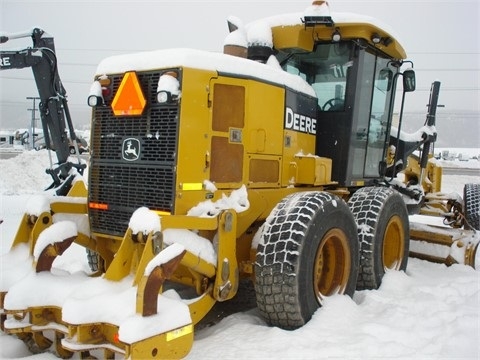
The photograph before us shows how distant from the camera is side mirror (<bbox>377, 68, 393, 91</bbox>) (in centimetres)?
581

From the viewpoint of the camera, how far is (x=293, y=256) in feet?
11.4

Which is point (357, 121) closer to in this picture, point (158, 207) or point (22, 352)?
point (158, 207)

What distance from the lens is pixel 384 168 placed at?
6324mm

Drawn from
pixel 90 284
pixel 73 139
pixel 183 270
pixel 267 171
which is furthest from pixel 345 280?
pixel 73 139

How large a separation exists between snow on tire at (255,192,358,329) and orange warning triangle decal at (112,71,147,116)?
4.47 feet

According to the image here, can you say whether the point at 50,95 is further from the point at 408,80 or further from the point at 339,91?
the point at 408,80

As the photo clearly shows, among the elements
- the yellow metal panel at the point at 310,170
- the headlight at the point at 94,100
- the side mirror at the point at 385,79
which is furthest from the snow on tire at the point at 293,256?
the side mirror at the point at 385,79

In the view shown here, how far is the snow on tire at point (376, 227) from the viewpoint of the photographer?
15.6 feet

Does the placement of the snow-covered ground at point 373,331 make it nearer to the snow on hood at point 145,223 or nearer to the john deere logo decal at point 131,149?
the snow on hood at point 145,223

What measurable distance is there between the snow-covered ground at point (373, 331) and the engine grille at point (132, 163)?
3.54 feet

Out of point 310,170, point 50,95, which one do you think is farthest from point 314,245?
point 50,95

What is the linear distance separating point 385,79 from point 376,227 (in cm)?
219

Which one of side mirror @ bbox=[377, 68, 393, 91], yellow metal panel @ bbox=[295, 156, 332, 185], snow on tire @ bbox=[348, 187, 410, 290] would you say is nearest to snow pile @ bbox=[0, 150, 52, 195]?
side mirror @ bbox=[377, 68, 393, 91]

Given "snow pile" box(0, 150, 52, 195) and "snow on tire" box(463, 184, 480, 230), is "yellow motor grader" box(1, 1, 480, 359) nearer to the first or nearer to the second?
"snow on tire" box(463, 184, 480, 230)
